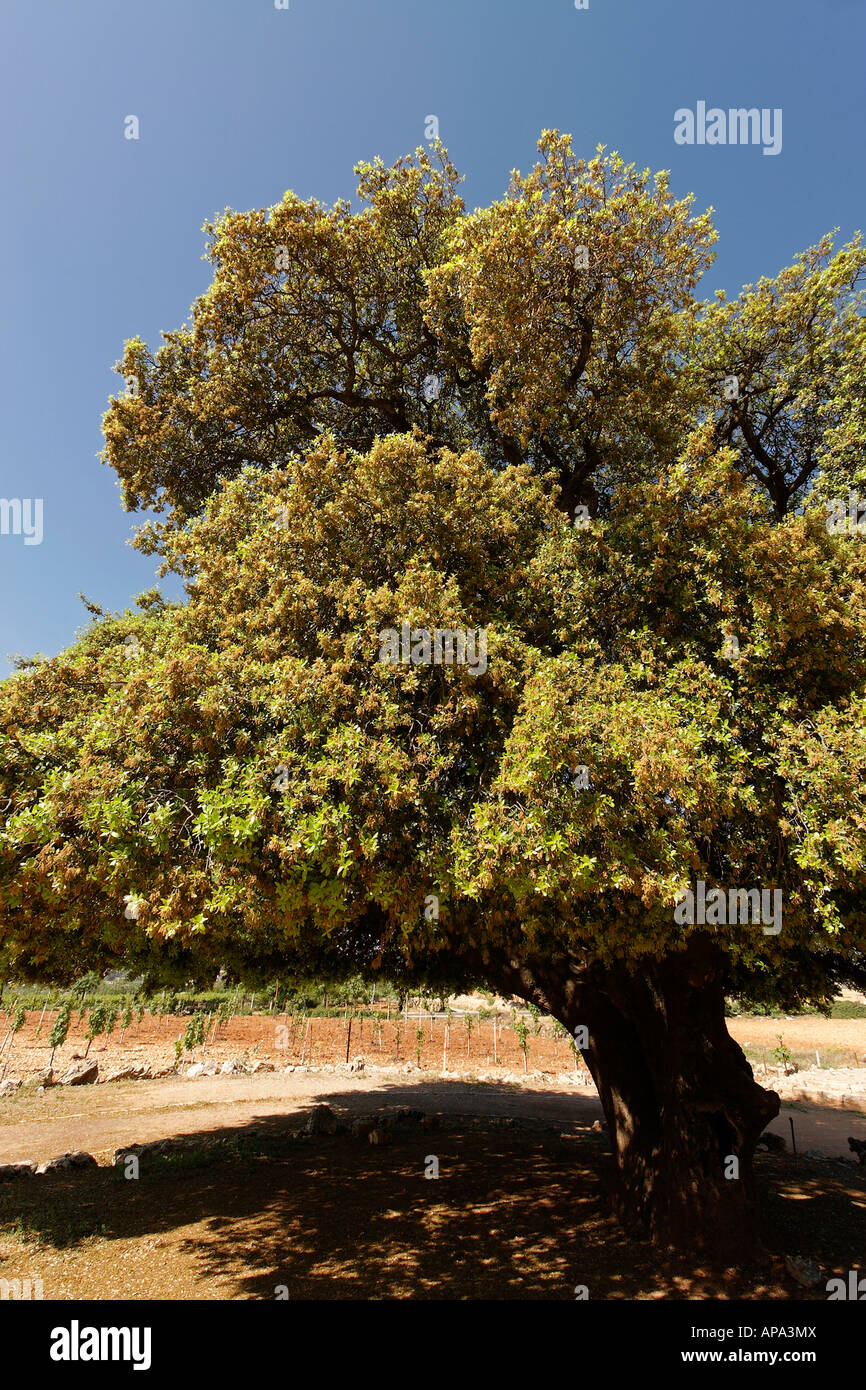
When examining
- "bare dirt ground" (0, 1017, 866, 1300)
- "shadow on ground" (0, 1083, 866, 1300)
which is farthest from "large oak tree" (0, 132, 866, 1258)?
"bare dirt ground" (0, 1017, 866, 1300)

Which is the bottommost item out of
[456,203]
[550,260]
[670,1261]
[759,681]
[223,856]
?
[670,1261]

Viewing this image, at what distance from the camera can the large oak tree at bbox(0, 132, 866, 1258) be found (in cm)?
571

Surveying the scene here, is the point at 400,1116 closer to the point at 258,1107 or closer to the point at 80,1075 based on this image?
the point at 258,1107

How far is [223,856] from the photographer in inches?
226

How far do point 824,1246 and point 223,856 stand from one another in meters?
10.3

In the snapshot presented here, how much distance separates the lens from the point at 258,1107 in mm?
20031

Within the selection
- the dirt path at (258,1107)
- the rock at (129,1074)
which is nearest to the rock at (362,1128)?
the dirt path at (258,1107)

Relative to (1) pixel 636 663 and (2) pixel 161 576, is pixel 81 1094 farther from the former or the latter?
(1) pixel 636 663

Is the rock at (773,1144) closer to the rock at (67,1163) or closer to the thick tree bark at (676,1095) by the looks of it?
the thick tree bark at (676,1095)

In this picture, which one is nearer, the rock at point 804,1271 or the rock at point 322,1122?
the rock at point 804,1271

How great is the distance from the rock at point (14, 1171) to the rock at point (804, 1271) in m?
13.8

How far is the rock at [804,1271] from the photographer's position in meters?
7.32
